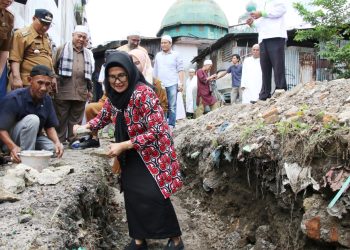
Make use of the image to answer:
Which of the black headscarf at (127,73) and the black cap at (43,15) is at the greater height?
the black cap at (43,15)

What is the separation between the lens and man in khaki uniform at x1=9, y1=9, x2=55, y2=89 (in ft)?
15.8

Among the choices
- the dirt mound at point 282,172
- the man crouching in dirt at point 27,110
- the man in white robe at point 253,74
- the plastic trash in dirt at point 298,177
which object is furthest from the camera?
the man in white robe at point 253,74

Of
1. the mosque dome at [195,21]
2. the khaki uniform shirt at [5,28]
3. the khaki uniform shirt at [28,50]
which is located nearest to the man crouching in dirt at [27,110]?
the khaki uniform shirt at [5,28]

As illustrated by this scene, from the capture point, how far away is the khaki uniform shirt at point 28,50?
4.84m

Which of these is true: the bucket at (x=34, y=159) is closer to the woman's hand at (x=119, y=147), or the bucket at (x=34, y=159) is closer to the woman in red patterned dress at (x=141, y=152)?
the woman in red patterned dress at (x=141, y=152)

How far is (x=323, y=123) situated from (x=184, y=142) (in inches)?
126

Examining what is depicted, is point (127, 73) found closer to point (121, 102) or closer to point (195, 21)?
point (121, 102)

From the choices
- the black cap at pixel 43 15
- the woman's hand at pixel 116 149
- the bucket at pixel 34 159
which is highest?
the black cap at pixel 43 15

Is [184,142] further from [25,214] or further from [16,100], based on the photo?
[25,214]

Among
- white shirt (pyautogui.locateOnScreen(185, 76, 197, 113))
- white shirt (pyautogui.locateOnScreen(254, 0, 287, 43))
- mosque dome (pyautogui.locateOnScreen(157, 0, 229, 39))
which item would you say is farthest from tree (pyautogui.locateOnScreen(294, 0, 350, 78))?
mosque dome (pyautogui.locateOnScreen(157, 0, 229, 39))

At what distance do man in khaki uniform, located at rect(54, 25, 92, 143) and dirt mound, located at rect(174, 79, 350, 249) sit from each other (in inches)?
77.5

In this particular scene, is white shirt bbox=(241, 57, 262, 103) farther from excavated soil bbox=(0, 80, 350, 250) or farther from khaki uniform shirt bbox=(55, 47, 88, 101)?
khaki uniform shirt bbox=(55, 47, 88, 101)

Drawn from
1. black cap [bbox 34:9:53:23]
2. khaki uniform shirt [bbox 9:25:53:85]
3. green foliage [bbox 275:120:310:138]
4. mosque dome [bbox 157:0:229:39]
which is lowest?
green foliage [bbox 275:120:310:138]

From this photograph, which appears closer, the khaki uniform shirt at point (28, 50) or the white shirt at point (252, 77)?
the khaki uniform shirt at point (28, 50)
